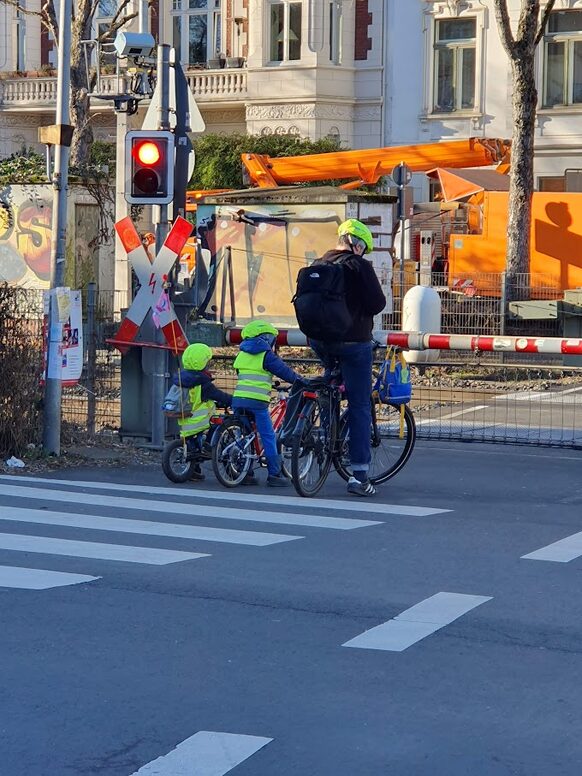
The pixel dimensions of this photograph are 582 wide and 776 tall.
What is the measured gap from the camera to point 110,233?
26.9m

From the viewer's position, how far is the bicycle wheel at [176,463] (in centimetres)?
1113

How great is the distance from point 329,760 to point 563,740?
84cm

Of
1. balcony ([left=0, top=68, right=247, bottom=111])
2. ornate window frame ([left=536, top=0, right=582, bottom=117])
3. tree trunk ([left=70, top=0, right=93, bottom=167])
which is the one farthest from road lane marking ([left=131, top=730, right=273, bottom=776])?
balcony ([left=0, top=68, right=247, bottom=111])

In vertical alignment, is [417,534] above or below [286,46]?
below

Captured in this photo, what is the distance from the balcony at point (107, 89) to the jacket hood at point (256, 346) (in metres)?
27.1

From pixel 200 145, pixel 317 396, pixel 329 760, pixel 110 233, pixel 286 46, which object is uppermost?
pixel 286 46

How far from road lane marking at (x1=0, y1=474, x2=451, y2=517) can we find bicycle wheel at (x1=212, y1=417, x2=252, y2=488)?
22cm

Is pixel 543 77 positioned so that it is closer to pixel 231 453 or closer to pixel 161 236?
pixel 161 236

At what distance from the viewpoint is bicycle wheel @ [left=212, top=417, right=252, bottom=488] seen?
10.9 m

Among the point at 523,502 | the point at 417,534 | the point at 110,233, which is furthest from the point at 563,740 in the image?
the point at 110,233

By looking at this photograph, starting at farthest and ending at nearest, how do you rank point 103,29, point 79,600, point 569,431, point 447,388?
point 103,29
point 447,388
point 569,431
point 79,600

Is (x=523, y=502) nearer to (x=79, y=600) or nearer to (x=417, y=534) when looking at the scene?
(x=417, y=534)

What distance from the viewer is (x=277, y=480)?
435 inches

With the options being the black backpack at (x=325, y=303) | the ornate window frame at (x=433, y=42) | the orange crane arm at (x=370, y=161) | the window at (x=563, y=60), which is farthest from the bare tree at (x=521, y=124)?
the black backpack at (x=325, y=303)
